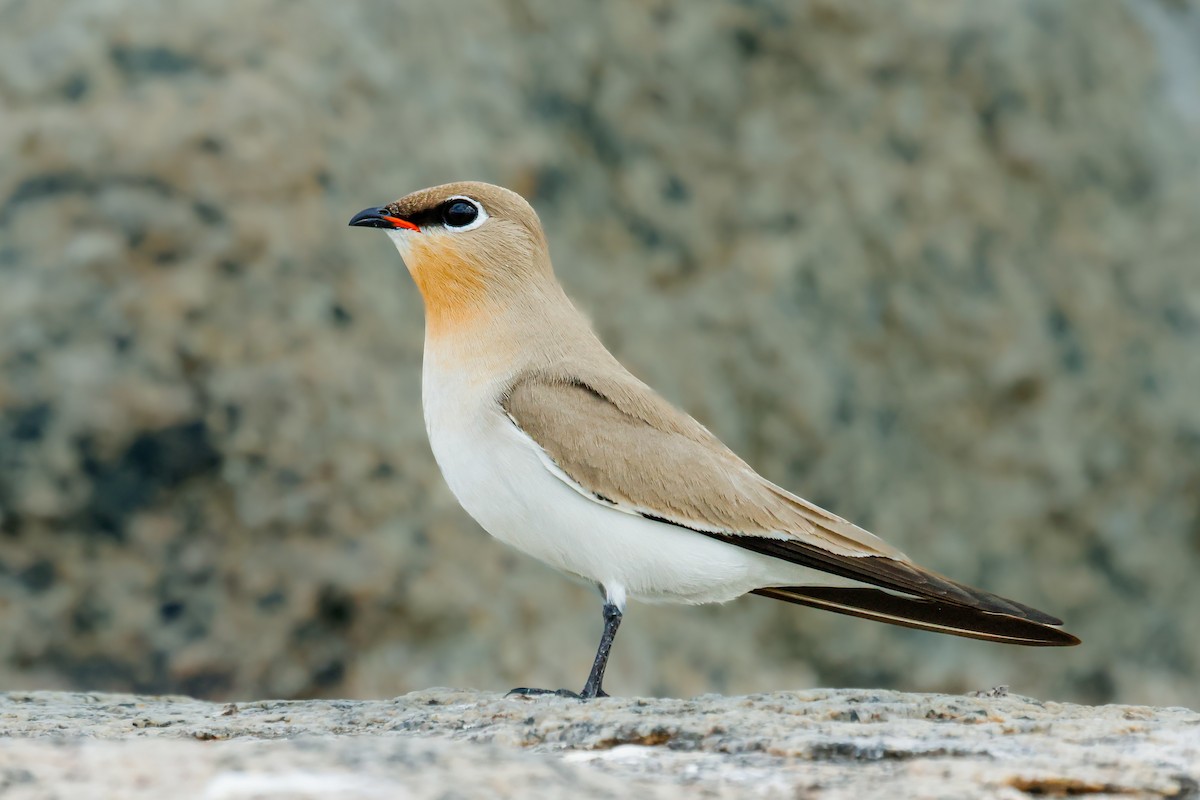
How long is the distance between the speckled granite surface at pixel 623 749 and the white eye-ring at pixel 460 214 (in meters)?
1.75

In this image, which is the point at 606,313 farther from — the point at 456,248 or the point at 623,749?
the point at 623,749

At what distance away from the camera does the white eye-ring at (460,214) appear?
5.33 metres

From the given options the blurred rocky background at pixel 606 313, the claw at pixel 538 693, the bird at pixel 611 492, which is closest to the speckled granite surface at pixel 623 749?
the claw at pixel 538 693

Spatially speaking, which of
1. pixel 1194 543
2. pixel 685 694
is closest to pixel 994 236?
pixel 1194 543

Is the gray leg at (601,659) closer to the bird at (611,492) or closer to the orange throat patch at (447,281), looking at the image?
the bird at (611,492)

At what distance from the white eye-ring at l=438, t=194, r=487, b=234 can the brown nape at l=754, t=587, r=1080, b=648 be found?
6.31 ft

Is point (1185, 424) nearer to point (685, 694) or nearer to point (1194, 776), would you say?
point (685, 694)

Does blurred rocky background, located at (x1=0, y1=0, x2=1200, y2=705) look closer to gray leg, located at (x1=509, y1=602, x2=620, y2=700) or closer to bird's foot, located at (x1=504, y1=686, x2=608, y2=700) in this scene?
bird's foot, located at (x1=504, y1=686, x2=608, y2=700)

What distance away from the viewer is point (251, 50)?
8422 mm

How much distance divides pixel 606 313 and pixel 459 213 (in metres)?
3.77

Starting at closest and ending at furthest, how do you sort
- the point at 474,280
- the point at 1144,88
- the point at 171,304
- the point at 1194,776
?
the point at 1194,776, the point at 474,280, the point at 171,304, the point at 1144,88

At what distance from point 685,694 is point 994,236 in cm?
399

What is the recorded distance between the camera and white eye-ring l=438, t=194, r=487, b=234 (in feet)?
17.5

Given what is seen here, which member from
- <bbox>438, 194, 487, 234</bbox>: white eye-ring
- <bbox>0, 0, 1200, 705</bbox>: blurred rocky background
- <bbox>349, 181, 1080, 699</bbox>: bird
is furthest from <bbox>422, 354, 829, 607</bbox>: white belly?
<bbox>0, 0, 1200, 705</bbox>: blurred rocky background
